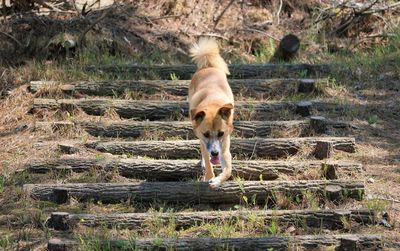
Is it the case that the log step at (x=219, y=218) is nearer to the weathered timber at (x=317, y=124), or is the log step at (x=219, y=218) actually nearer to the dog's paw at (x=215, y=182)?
the dog's paw at (x=215, y=182)

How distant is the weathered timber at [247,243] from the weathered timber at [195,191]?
3.06 feet

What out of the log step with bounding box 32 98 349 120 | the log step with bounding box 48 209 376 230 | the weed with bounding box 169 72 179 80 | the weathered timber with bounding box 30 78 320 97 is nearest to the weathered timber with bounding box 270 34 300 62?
the weathered timber with bounding box 30 78 320 97

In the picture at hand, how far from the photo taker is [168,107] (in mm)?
9031

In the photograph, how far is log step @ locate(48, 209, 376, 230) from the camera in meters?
6.54

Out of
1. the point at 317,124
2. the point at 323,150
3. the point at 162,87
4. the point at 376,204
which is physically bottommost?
the point at 376,204

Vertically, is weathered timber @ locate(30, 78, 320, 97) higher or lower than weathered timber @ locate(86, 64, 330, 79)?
lower

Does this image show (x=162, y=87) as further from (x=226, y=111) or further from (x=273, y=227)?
(x=273, y=227)

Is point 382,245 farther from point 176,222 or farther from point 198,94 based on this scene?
point 198,94

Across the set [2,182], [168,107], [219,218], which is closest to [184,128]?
[168,107]

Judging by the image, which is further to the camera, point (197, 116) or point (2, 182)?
point (2, 182)

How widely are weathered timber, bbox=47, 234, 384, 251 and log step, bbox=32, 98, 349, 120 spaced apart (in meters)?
2.99

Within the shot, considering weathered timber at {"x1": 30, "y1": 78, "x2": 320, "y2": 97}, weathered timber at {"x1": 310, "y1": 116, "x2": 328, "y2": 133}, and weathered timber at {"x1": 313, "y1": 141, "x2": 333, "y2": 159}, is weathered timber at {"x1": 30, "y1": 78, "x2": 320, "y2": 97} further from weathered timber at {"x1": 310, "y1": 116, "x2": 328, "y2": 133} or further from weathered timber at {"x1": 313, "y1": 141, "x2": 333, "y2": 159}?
weathered timber at {"x1": 313, "y1": 141, "x2": 333, "y2": 159}

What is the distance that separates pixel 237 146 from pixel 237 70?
2.38 m

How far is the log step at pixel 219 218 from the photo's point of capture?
654cm
